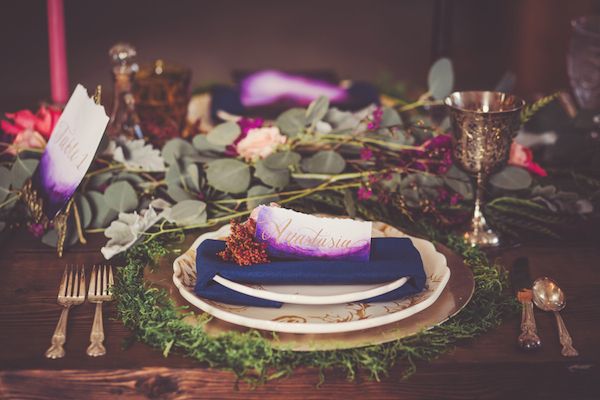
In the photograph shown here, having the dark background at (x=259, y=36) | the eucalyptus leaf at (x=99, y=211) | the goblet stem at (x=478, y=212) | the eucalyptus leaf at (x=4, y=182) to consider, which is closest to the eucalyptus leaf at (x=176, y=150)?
the eucalyptus leaf at (x=99, y=211)

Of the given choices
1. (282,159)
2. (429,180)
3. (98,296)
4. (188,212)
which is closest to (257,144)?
(282,159)

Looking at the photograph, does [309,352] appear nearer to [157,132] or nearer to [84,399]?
[84,399]

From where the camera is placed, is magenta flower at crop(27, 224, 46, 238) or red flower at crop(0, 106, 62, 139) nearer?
magenta flower at crop(27, 224, 46, 238)

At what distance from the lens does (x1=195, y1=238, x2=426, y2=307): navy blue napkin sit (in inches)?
32.1

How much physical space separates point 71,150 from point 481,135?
0.54 m

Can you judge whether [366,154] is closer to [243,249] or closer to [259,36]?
[243,249]

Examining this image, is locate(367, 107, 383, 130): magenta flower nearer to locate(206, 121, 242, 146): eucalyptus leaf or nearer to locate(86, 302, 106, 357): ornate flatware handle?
locate(206, 121, 242, 146): eucalyptus leaf

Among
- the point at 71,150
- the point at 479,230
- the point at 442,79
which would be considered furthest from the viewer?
the point at 442,79

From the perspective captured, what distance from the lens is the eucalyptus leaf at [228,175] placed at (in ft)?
3.59

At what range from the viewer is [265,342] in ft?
2.47

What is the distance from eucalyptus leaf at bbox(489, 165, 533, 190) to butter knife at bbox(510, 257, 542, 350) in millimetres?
159

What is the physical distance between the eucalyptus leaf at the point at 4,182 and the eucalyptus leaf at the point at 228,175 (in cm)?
29

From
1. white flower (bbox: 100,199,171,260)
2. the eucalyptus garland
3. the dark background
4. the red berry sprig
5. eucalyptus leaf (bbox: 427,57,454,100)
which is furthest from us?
the dark background

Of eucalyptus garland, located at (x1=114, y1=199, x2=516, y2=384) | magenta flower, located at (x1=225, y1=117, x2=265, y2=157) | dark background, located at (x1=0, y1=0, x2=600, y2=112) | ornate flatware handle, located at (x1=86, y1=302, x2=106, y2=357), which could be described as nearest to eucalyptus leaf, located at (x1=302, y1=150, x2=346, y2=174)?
magenta flower, located at (x1=225, y1=117, x2=265, y2=157)
